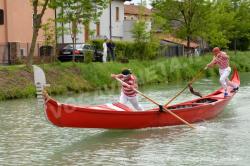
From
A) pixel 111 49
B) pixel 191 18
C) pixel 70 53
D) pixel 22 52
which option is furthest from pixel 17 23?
pixel 191 18

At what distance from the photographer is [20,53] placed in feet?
121

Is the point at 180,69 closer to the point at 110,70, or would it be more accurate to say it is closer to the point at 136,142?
the point at 110,70

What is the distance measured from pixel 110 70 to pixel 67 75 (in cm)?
368

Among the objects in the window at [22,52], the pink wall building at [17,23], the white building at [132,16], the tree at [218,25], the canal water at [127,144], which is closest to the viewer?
the canal water at [127,144]

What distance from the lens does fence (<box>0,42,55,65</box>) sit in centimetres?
3447

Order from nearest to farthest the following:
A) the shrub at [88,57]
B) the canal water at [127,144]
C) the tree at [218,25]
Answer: the canal water at [127,144] → the shrub at [88,57] → the tree at [218,25]

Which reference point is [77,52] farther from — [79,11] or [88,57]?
[79,11]

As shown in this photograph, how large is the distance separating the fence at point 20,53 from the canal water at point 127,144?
1482 centimetres

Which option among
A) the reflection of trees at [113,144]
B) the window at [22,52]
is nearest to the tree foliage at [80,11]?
the window at [22,52]

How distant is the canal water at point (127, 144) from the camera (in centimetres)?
1268

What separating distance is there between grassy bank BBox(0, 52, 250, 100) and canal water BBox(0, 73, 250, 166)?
6.58 metres

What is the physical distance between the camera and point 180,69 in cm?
4000

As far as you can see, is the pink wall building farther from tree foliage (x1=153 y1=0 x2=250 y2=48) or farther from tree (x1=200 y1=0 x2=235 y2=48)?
tree (x1=200 y1=0 x2=235 y2=48)

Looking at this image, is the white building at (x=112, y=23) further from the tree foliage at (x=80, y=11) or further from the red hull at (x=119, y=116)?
the red hull at (x=119, y=116)
